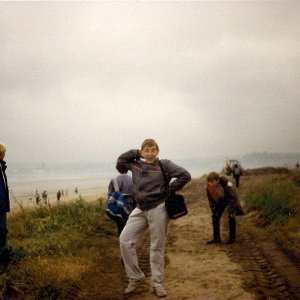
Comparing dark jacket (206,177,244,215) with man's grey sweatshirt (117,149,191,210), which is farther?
dark jacket (206,177,244,215)

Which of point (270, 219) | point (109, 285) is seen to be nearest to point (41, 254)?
point (109, 285)

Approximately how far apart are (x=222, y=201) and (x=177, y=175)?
4.04 m

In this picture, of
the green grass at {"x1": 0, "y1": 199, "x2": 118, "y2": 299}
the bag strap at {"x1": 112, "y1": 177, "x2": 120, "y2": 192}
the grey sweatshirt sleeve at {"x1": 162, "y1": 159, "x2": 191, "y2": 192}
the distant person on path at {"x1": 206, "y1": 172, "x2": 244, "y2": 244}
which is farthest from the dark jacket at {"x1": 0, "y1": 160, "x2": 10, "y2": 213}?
the distant person on path at {"x1": 206, "y1": 172, "x2": 244, "y2": 244}

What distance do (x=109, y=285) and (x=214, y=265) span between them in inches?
75.9

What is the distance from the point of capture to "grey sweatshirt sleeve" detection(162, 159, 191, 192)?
5602 mm

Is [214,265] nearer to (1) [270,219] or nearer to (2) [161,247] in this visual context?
(2) [161,247]

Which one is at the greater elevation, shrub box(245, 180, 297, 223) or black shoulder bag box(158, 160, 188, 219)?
black shoulder bag box(158, 160, 188, 219)

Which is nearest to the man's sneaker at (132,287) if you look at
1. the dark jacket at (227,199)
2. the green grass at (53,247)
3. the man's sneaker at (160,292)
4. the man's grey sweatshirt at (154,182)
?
the man's sneaker at (160,292)

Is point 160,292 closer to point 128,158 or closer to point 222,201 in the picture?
point 128,158

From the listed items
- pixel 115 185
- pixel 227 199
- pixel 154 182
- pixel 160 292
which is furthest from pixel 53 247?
pixel 227 199

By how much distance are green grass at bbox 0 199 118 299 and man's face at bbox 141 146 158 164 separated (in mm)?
2082

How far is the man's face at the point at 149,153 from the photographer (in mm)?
5625

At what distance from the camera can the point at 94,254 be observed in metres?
7.97

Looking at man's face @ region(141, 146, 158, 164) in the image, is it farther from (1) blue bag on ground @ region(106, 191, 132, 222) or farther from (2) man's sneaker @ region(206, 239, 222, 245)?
(2) man's sneaker @ region(206, 239, 222, 245)
